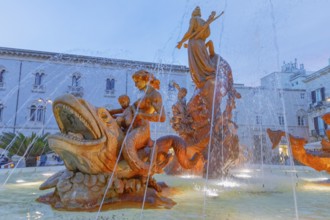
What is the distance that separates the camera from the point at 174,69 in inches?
1341

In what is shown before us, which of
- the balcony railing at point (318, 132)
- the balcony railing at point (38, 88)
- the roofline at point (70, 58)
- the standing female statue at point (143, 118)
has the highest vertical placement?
the roofline at point (70, 58)

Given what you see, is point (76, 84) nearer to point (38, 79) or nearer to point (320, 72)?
point (38, 79)

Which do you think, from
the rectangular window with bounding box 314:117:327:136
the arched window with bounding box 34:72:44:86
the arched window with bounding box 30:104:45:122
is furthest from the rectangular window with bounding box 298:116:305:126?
the arched window with bounding box 34:72:44:86

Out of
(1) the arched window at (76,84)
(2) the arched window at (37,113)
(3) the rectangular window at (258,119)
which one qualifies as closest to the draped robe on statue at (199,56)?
(1) the arched window at (76,84)

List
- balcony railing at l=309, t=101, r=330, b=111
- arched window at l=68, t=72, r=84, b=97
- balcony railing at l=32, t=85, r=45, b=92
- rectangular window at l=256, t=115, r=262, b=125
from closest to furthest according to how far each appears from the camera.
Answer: balcony railing at l=32, t=85, r=45, b=92 < arched window at l=68, t=72, r=84, b=97 < balcony railing at l=309, t=101, r=330, b=111 < rectangular window at l=256, t=115, r=262, b=125

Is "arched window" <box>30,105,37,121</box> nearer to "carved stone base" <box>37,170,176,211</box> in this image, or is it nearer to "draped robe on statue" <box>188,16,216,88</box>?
"draped robe on statue" <box>188,16,216,88</box>

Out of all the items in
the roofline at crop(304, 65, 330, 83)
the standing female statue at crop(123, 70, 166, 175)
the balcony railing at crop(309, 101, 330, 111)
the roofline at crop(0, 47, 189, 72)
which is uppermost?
the roofline at crop(0, 47, 189, 72)

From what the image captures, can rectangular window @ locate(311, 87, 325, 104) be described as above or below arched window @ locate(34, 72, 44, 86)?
below

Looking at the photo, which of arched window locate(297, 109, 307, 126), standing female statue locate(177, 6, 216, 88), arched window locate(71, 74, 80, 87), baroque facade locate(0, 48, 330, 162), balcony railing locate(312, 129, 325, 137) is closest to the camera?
standing female statue locate(177, 6, 216, 88)

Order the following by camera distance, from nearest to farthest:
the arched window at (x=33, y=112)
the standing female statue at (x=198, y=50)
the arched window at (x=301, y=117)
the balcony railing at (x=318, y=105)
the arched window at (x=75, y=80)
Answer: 1. the standing female statue at (x=198, y=50)
2. the arched window at (x=33, y=112)
3. the arched window at (x=75, y=80)
4. the balcony railing at (x=318, y=105)
5. the arched window at (x=301, y=117)

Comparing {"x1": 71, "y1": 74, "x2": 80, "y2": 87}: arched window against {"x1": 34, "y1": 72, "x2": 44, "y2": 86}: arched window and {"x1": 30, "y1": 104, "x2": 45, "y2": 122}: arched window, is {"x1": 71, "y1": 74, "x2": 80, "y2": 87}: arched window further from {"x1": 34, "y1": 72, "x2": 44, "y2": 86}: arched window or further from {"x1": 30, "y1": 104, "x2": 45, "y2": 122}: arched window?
{"x1": 30, "y1": 104, "x2": 45, "y2": 122}: arched window

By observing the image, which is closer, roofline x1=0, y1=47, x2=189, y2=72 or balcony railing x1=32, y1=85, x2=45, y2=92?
roofline x1=0, y1=47, x2=189, y2=72

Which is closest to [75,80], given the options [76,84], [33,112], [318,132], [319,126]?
[76,84]

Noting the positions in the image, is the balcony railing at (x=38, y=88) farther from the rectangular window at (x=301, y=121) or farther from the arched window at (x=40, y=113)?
the rectangular window at (x=301, y=121)
